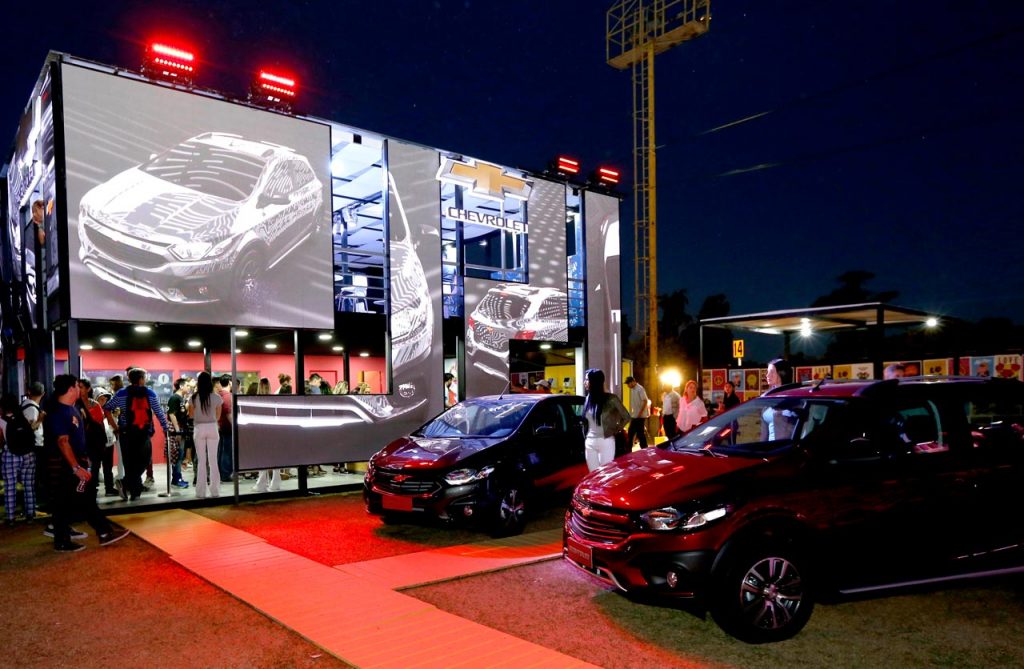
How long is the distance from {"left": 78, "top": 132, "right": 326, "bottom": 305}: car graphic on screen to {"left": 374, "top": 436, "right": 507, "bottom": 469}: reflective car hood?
4233 mm

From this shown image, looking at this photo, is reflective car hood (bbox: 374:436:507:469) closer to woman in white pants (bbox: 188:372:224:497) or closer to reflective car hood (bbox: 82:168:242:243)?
woman in white pants (bbox: 188:372:224:497)

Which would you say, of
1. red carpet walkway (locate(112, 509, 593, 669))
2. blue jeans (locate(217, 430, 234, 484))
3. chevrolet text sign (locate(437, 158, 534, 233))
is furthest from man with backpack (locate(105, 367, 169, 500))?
chevrolet text sign (locate(437, 158, 534, 233))

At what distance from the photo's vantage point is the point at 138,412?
1052 cm

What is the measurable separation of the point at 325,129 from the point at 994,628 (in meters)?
11.2

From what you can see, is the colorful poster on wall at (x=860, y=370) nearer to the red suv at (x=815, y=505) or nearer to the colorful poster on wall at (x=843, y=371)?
the colorful poster on wall at (x=843, y=371)

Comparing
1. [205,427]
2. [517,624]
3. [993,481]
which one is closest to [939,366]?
[993,481]

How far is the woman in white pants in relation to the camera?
10.5m

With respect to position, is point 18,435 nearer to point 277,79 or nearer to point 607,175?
point 277,79

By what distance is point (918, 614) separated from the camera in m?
5.33

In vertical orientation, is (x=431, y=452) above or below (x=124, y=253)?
below

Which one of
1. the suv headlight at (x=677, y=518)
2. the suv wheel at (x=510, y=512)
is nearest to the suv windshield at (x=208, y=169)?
the suv wheel at (x=510, y=512)

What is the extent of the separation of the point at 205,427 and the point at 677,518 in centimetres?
814

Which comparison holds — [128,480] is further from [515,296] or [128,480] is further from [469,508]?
[515,296]

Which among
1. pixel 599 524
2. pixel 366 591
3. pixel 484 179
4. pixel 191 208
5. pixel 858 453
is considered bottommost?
pixel 366 591
